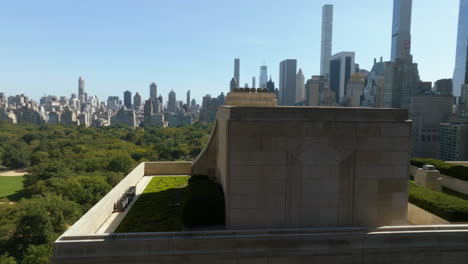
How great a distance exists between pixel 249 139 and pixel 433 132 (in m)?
101

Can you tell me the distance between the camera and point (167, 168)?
71.6 feet

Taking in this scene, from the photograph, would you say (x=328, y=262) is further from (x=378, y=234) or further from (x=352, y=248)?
(x=378, y=234)

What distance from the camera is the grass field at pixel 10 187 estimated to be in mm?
51188

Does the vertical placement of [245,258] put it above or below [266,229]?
below

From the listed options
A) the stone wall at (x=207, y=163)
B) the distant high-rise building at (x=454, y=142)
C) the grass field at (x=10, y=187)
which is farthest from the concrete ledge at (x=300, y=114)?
the distant high-rise building at (x=454, y=142)

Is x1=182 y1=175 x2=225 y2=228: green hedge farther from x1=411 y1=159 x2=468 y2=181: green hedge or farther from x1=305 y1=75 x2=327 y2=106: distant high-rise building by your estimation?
x1=305 y1=75 x2=327 y2=106: distant high-rise building

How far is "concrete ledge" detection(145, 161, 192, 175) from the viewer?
21.7m

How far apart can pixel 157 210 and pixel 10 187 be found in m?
56.7

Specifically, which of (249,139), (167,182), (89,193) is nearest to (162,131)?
(89,193)

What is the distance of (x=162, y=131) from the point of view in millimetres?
113375

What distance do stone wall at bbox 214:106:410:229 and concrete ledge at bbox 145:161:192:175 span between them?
11.2 m

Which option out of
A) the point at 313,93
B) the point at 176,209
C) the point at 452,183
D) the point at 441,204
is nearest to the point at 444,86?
the point at 313,93

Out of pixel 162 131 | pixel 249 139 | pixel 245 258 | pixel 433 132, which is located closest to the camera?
pixel 245 258

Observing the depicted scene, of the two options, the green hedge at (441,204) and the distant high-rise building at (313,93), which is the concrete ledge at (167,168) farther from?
the distant high-rise building at (313,93)
